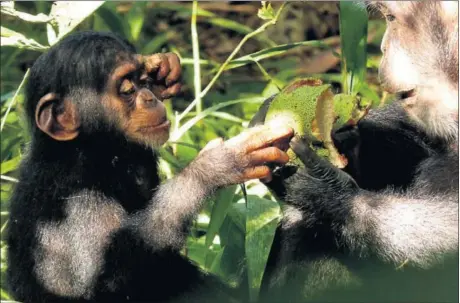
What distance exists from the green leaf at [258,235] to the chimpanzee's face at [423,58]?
1062mm

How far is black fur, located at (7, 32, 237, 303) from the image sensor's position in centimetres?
528

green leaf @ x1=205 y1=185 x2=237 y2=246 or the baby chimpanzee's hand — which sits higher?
the baby chimpanzee's hand

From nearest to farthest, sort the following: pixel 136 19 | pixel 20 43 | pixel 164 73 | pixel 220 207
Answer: pixel 164 73
pixel 220 207
pixel 20 43
pixel 136 19

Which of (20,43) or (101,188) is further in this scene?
(20,43)

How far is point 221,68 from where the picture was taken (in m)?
6.69

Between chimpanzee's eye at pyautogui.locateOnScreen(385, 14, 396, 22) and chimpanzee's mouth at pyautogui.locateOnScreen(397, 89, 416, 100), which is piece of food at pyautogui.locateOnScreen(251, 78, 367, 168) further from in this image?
chimpanzee's eye at pyautogui.locateOnScreen(385, 14, 396, 22)

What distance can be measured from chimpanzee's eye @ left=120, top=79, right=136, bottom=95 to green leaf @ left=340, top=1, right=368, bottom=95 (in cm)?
159

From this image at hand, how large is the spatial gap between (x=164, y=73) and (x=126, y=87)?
14.4 inches

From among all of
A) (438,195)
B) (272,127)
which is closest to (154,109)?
(272,127)

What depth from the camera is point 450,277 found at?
17.0 feet

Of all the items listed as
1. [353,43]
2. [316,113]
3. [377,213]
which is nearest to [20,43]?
[353,43]

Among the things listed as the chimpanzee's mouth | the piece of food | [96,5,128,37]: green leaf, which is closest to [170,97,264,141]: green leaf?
[96,5,128,37]: green leaf

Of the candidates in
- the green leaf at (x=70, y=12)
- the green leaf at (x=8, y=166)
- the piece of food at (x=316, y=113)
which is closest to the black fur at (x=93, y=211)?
the green leaf at (x=70, y=12)

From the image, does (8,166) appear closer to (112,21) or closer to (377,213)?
(112,21)
